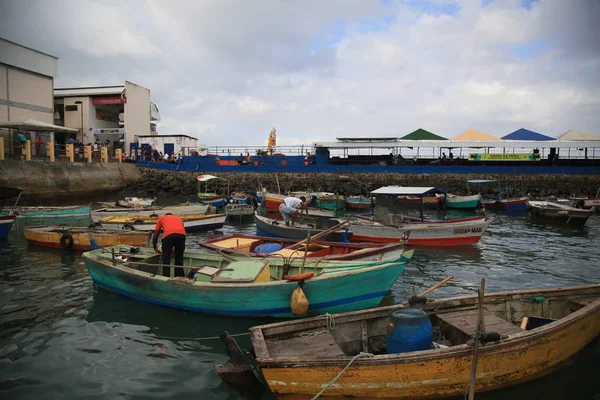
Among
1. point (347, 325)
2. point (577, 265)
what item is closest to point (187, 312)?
point (347, 325)

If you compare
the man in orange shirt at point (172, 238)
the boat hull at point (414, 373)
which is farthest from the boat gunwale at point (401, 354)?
the man in orange shirt at point (172, 238)

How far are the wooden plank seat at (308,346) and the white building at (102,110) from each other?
130 ft

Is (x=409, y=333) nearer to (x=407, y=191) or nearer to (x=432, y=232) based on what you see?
(x=432, y=232)

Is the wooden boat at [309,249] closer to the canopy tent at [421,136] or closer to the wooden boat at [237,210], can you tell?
the wooden boat at [237,210]

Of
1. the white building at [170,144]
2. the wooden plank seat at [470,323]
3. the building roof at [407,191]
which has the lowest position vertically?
the wooden plank seat at [470,323]

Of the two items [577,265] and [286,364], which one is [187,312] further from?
[577,265]

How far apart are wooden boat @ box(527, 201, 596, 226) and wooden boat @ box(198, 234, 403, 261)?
55.6 feet

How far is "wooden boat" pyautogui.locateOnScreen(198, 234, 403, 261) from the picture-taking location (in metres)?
9.66

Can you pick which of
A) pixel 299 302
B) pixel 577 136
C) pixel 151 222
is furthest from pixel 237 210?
pixel 577 136

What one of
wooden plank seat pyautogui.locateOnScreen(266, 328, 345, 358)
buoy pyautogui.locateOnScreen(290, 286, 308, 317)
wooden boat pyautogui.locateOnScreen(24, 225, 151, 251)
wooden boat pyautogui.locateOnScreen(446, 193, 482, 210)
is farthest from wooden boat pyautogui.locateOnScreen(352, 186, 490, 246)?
wooden boat pyautogui.locateOnScreen(446, 193, 482, 210)

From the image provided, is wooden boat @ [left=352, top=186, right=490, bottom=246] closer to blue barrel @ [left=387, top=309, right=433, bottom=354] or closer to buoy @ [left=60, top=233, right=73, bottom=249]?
blue barrel @ [left=387, top=309, right=433, bottom=354]

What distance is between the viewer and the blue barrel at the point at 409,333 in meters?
5.30

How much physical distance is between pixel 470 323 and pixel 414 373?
6.03 ft

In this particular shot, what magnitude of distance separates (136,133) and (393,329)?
42218mm
